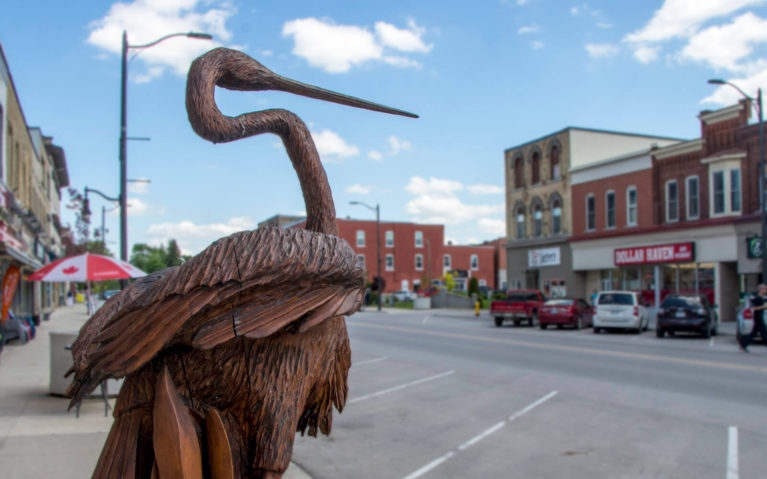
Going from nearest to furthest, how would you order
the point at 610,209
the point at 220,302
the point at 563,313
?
the point at 220,302, the point at 563,313, the point at 610,209

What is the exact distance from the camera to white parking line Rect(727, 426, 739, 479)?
546cm

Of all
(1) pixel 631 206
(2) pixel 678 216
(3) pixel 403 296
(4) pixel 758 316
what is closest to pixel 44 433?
(4) pixel 758 316

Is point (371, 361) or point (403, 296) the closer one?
point (371, 361)

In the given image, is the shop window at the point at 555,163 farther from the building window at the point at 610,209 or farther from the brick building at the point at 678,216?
the building window at the point at 610,209

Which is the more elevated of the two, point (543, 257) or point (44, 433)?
point (543, 257)

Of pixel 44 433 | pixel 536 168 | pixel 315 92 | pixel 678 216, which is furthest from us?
pixel 536 168

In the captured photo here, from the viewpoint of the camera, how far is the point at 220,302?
6.37 ft

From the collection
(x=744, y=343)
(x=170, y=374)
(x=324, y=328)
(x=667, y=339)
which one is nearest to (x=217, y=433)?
(x=170, y=374)

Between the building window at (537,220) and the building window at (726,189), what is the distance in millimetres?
11366

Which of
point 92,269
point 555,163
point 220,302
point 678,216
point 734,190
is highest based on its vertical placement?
point 555,163

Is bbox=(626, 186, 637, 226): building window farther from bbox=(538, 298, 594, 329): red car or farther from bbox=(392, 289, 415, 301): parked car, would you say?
bbox=(392, 289, 415, 301): parked car

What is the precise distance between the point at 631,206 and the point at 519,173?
8.83 metres

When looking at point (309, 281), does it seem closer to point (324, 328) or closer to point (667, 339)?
point (324, 328)

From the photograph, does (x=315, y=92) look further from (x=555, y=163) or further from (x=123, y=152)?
(x=555, y=163)
